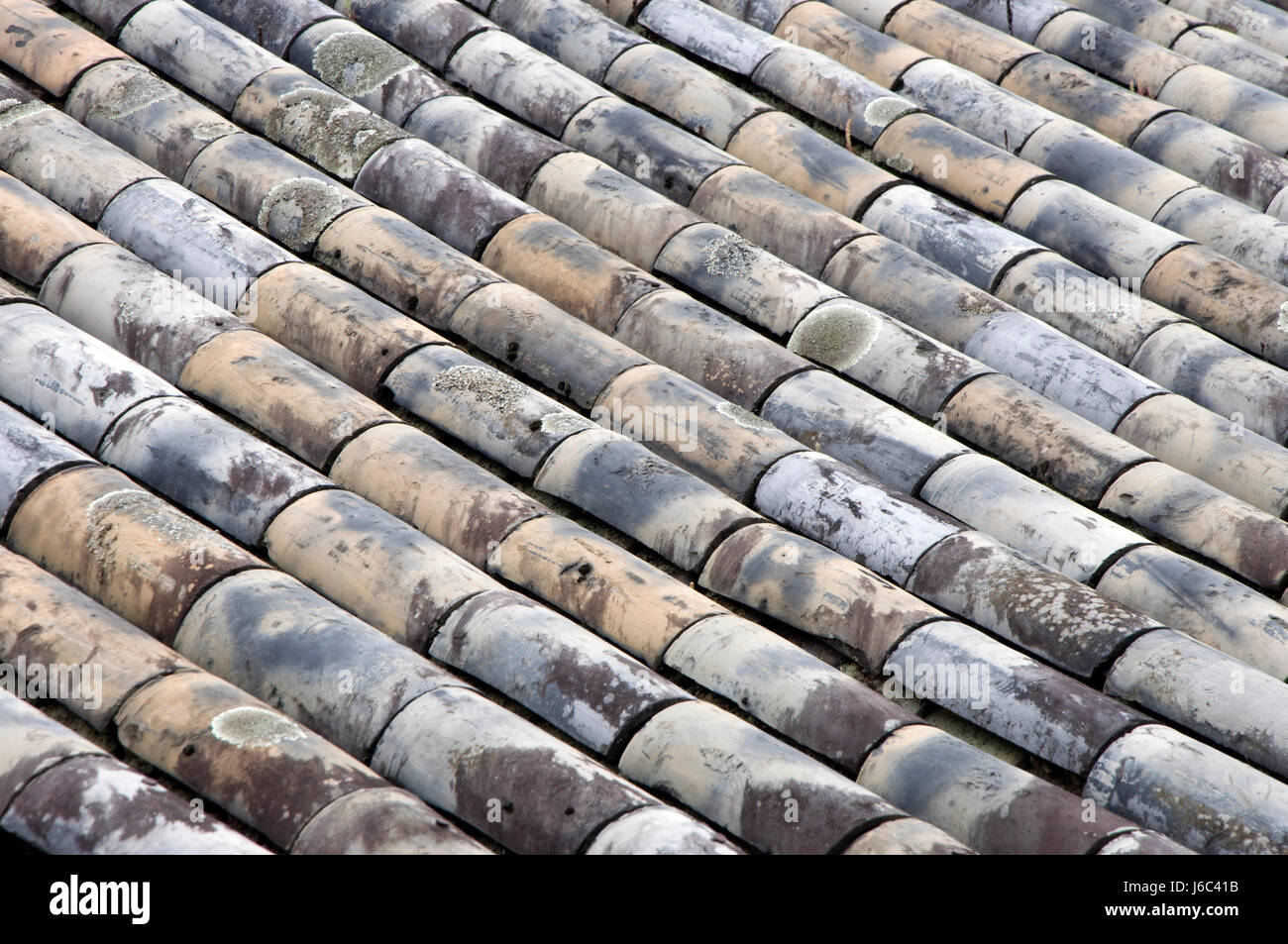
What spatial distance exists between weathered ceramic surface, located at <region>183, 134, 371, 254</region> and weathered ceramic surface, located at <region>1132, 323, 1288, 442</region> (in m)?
4.25

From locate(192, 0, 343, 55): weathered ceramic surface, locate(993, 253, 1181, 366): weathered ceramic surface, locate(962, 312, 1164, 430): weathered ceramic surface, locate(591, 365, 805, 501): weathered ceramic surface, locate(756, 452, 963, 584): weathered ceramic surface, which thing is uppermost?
locate(192, 0, 343, 55): weathered ceramic surface

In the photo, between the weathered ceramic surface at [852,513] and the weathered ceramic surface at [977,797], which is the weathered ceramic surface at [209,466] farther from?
the weathered ceramic surface at [977,797]

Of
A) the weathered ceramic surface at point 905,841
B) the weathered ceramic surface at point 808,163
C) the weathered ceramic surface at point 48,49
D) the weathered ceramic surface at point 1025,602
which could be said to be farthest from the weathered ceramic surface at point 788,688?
the weathered ceramic surface at point 48,49

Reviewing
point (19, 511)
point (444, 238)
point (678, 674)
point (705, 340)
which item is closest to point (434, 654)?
point (678, 674)

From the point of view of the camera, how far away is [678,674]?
564cm

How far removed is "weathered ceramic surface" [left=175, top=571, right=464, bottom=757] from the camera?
521cm

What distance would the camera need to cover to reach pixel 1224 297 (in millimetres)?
7910

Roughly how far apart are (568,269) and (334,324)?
1.28 m

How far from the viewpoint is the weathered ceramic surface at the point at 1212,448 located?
6.80 metres

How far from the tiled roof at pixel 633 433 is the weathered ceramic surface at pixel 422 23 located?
38mm

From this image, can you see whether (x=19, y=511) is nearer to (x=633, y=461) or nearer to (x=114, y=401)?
(x=114, y=401)

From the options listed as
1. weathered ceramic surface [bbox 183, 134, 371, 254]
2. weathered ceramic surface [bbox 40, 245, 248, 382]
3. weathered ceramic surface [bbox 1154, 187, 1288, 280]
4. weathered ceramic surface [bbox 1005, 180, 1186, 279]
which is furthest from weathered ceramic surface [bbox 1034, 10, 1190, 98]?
weathered ceramic surface [bbox 40, 245, 248, 382]

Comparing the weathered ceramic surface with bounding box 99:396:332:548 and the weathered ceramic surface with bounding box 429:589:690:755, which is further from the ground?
the weathered ceramic surface with bounding box 99:396:332:548

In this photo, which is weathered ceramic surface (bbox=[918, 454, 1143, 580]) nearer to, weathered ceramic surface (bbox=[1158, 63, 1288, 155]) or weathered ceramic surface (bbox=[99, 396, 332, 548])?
weathered ceramic surface (bbox=[99, 396, 332, 548])
